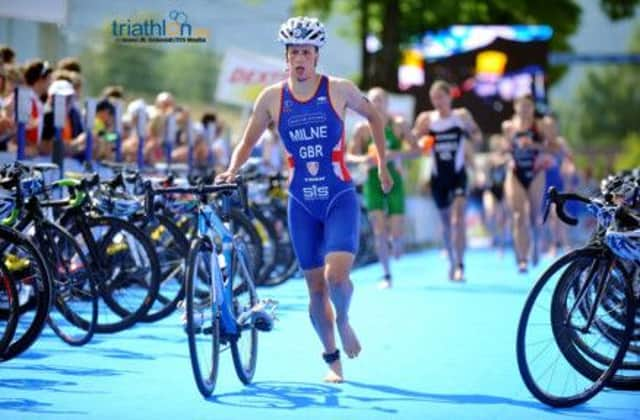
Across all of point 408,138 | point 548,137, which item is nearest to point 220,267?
point 408,138

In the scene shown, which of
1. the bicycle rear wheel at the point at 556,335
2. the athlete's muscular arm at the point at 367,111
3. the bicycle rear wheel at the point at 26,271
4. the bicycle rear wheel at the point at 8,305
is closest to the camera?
the bicycle rear wheel at the point at 556,335

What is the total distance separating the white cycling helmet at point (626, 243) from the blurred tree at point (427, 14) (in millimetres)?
28751

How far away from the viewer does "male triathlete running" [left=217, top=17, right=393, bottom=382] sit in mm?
9469

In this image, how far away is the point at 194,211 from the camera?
1367 cm

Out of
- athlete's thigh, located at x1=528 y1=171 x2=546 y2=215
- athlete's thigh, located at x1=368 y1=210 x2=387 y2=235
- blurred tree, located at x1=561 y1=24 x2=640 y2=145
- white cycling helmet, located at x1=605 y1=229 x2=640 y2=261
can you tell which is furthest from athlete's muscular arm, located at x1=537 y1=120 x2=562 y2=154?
blurred tree, located at x1=561 y1=24 x2=640 y2=145

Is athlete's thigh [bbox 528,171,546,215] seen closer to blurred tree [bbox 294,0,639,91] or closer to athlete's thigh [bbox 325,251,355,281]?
athlete's thigh [bbox 325,251,355,281]

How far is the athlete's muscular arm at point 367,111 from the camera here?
31.5 feet

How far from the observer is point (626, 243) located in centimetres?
827

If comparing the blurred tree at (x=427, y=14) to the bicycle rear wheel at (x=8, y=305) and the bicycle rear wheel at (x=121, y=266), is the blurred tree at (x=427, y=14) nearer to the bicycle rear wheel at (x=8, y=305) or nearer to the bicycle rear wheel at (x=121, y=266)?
the bicycle rear wheel at (x=121, y=266)

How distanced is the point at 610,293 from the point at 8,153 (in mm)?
5852

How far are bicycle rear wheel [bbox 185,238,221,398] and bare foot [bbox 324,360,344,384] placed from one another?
841 millimetres

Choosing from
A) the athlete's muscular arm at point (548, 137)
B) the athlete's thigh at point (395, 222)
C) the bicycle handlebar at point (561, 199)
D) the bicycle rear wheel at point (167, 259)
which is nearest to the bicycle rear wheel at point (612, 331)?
the bicycle handlebar at point (561, 199)

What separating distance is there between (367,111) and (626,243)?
2065mm

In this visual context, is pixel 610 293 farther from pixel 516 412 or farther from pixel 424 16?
pixel 424 16
